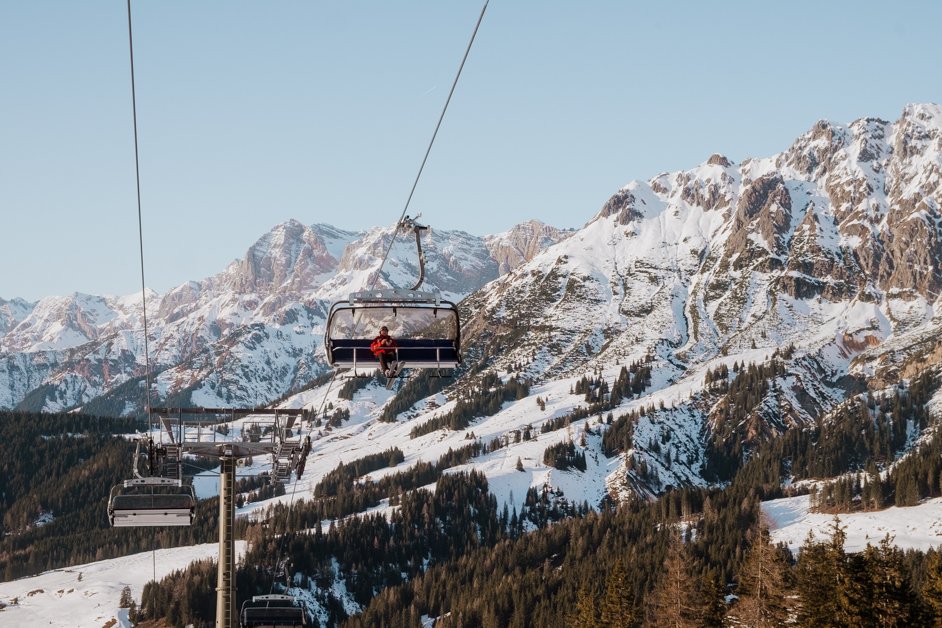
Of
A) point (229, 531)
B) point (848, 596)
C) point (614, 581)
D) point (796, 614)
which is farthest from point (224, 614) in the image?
point (614, 581)

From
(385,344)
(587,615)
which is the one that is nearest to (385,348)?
(385,344)

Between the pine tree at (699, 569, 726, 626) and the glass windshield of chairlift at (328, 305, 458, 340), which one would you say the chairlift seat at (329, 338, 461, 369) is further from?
the pine tree at (699, 569, 726, 626)

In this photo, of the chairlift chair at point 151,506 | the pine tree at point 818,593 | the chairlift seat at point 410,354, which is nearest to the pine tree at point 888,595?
the pine tree at point 818,593

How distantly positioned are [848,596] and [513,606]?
127242 millimetres

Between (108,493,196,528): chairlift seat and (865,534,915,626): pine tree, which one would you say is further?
(865,534,915,626): pine tree

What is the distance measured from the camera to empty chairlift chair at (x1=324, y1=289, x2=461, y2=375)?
152 feet

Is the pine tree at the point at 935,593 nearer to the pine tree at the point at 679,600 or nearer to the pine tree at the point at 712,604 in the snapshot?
the pine tree at the point at 712,604

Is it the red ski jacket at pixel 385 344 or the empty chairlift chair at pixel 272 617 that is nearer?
the red ski jacket at pixel 385 344

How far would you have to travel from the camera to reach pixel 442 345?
4806cm

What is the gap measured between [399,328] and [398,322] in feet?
1.46

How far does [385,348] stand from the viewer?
47656mm

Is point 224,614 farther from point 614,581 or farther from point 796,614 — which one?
point 614,581

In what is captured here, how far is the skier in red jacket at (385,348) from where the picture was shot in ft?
156

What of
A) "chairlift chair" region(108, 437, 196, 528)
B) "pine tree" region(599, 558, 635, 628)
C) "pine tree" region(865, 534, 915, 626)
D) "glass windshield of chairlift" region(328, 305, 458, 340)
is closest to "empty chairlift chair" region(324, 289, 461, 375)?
"glass windshield of chairlift" region(328, 305, 458, 340)
